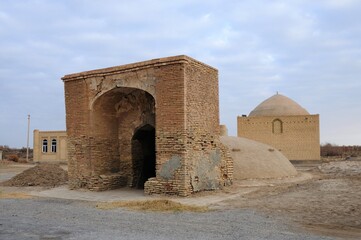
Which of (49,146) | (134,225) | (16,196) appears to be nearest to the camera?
(134,225)

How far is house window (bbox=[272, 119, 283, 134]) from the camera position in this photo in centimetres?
2964

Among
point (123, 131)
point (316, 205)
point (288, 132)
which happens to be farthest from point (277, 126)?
point (316, 205)

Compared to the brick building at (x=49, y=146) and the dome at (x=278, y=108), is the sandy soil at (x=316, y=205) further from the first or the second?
the brick building at (x=49, y=146)

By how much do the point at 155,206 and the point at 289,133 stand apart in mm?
21749

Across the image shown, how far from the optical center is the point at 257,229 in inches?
270

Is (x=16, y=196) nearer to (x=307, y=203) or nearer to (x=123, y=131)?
(x=123, y=131)

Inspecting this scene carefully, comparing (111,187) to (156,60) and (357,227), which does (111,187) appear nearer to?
(156,60)

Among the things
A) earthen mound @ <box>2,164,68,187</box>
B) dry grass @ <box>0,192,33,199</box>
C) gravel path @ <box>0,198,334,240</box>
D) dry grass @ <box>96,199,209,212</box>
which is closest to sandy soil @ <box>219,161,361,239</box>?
gravel path @ <box>0,198,334,240</box>

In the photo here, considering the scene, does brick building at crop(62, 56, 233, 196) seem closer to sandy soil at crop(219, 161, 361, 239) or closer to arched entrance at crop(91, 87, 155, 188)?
arched entrance at crop(91, 87, 155, 188)

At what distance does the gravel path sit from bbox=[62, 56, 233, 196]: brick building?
2956 millimetres

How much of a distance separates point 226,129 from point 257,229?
23666 mm

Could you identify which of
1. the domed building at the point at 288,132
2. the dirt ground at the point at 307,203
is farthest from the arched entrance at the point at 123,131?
the domed building at the point at 288,132

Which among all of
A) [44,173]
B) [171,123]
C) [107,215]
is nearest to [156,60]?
[171,123]

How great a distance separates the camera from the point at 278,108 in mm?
31734
